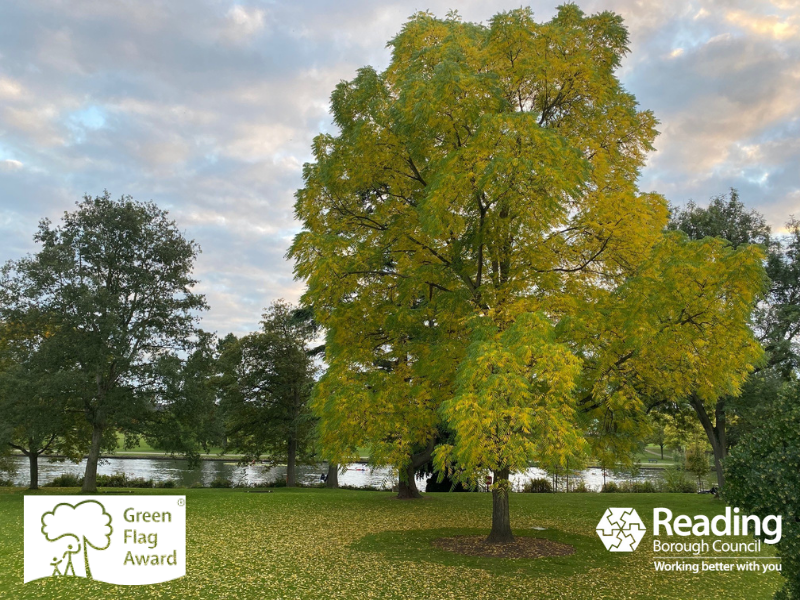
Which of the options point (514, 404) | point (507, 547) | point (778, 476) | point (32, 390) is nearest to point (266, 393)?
point (32, 390)

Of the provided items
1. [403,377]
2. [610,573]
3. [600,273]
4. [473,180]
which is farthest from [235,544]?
[600,273]

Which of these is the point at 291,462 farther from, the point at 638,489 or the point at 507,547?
the point at 507,547

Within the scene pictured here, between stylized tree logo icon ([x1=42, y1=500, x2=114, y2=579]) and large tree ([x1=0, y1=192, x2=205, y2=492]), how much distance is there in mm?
12150

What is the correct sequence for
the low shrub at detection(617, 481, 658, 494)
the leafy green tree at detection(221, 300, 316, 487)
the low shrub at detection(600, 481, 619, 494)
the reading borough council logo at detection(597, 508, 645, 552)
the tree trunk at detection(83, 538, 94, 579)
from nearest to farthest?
the tree trunk at detection(83, 538, 94, 579) → the reading borough council logo at detection(597, 508, 645, 552) → the low shrub at detection(617, 481, 658, 494) → the low shrub at detection(600, 481, 619, 494) → the leafy green tree at detection(221, 300, 316, 487)

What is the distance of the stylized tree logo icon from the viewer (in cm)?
1053

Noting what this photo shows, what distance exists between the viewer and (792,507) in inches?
231

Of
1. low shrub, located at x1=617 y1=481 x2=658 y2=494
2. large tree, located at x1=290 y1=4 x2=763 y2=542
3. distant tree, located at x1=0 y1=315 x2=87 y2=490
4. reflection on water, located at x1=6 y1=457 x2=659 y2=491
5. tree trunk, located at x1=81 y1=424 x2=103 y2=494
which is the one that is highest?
large tree, located at x1=290 y1=4 x2=763 y2=542

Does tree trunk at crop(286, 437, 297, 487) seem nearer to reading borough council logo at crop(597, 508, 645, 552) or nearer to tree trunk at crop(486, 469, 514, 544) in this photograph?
reading borough council logo at crop(597, 508, 645, 552)

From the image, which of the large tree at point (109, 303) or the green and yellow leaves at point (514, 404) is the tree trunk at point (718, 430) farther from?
the large tree at point (109, 303)

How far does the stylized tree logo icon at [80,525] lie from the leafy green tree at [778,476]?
1105 centimetres

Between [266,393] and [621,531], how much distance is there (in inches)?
923

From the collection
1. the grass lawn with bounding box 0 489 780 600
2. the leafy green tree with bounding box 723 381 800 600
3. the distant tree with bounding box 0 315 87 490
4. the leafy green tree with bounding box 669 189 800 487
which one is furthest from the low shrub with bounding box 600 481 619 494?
the distant tree with bounding box 0 315 87 490

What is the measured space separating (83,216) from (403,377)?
1938cm

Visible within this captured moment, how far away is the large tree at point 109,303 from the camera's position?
2256 cm
